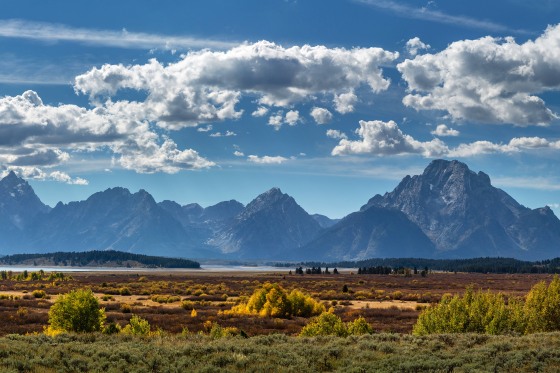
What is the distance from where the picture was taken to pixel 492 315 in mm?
35625

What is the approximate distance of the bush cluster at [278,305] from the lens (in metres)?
61.6

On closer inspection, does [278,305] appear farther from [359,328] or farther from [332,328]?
[332,328]

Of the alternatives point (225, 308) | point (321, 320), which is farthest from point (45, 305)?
point (321, 320)

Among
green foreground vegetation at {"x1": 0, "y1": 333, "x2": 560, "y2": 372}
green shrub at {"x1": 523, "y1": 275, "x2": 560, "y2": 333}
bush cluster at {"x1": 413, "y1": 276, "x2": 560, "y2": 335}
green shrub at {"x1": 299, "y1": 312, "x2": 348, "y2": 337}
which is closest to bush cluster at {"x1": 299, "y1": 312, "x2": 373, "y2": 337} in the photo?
green shrub at {"x1": 299, "y1": 312, "x2": 348, "y2": 337}

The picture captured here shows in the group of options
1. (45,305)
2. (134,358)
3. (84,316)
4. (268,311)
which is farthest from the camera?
(45,305)

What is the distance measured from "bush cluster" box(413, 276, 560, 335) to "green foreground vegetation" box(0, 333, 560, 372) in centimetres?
524

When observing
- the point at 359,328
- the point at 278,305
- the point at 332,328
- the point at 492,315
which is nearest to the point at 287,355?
the point at 332,328

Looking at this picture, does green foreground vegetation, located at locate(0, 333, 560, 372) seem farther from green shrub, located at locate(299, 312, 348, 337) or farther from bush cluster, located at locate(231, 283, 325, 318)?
bush cluster, located at locate(231, 283, 325, 318)

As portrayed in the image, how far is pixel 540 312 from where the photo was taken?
3766 centimetres

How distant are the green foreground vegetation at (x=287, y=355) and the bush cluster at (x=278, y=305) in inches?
1250

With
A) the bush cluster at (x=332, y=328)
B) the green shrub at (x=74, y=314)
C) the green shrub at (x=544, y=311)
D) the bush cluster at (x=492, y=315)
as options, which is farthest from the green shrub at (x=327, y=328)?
the green shrub at (x=74, y=314)

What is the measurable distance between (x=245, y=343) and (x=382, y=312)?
3907 cm

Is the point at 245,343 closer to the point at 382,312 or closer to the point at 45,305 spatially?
the point at 382,312

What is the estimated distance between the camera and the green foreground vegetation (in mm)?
23766
